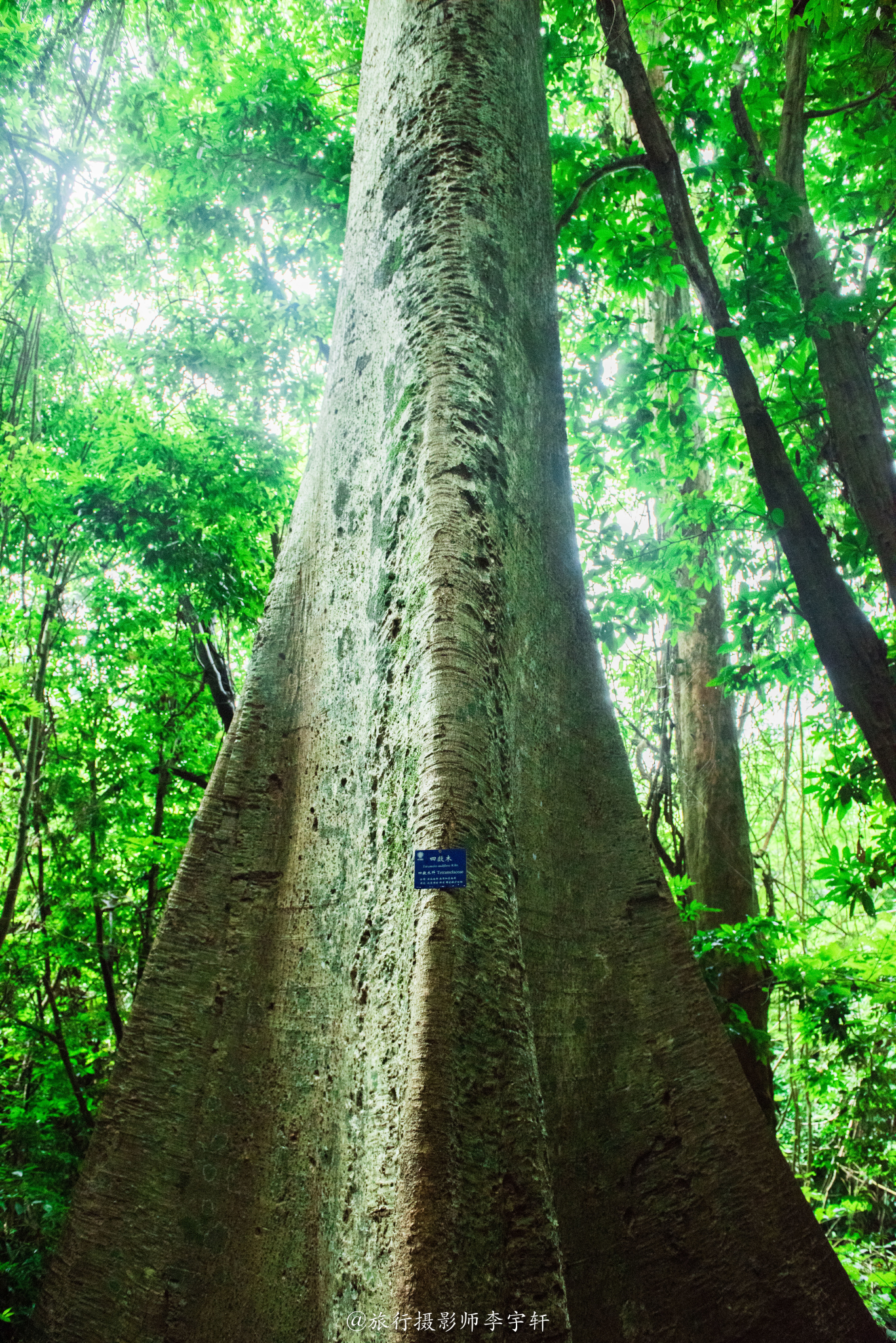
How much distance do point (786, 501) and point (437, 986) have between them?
7.20ft

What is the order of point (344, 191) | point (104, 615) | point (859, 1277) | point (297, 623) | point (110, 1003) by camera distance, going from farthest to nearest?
1. point (104, 615)
2. point (344, 191)
3. point (110, 1003)
4. point (859, 1277)
5. point (297, 623)

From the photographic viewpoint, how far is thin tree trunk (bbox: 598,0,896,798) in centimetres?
254

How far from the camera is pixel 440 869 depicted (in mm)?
1484

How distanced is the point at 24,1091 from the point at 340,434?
220 inches

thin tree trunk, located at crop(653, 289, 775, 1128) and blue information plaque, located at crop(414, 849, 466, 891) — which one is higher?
thin tree trunk, located at crop(653, 289, 775, 1128)

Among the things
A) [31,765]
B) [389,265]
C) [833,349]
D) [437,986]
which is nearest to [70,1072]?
[31,765]

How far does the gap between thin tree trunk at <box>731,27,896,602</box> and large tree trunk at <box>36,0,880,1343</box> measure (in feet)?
4.50

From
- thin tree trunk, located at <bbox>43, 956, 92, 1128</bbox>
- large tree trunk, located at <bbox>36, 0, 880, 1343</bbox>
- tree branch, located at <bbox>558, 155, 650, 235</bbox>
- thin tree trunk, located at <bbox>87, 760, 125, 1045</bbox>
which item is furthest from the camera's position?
thin tree trunk, located at <bbox>87, 760, 125, 1045</bbox>

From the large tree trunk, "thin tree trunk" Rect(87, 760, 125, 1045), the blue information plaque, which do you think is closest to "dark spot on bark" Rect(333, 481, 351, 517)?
the large tree trunk

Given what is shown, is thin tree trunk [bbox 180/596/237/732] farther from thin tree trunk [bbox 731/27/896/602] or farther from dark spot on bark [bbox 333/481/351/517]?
thin tree trunk [bbox 731/27/896/602]

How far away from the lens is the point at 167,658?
5922 millimetres

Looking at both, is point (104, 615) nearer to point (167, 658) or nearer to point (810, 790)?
point (167, 658)

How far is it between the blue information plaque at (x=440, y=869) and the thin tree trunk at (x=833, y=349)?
84.5 inches

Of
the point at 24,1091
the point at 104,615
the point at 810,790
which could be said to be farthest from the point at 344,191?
the point at 24,1091
